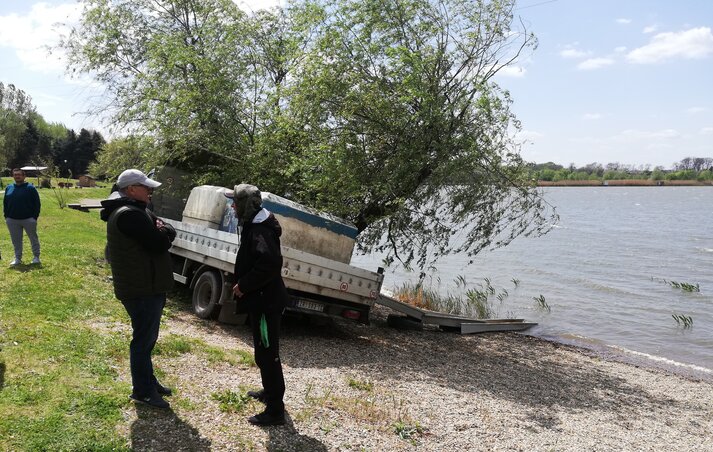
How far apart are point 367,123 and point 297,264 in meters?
3.39

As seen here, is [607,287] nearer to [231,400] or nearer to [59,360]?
[231,400]

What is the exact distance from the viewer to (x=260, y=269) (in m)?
5.12

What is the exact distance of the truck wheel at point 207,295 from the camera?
32.9ft

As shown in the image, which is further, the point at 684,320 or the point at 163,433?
the point at 684,320

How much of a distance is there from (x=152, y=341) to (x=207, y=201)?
6.18 meters

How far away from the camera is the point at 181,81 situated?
46.6 ft

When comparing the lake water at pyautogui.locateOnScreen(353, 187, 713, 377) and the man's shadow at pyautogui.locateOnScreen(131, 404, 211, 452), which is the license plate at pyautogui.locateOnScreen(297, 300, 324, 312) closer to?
the man's shadow at pyautogui.locateOnScreen(131, 404, 211, 452)

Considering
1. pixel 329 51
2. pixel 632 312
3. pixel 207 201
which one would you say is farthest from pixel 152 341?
pixel 632 312

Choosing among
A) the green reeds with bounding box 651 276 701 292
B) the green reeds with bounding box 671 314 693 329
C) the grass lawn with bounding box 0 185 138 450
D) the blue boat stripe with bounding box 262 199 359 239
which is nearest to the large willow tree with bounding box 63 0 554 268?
the blue boat stripe with bounding box 262 199 359 239

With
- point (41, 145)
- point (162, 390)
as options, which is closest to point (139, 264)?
point (162, 390)

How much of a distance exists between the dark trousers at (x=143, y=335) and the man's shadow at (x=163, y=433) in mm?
192

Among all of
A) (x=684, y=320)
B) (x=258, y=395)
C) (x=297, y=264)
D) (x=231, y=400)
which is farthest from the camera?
(x=684, y=320)

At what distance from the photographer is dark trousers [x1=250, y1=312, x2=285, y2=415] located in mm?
5230

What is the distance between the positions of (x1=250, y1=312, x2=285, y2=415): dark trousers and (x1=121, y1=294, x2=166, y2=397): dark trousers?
2.64 feet
